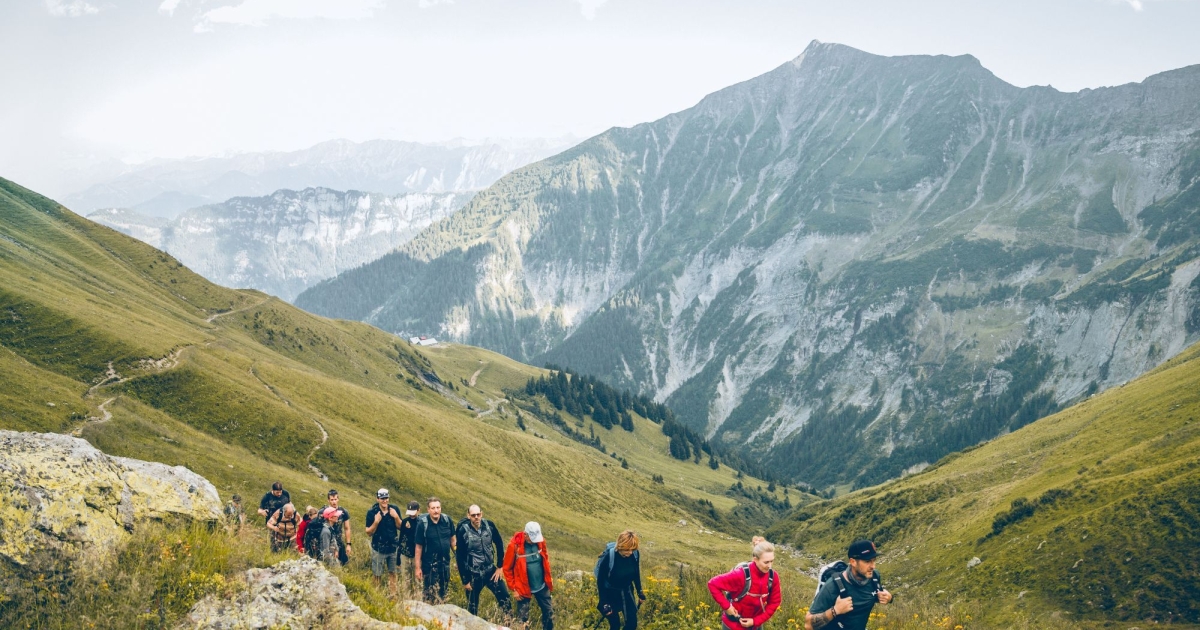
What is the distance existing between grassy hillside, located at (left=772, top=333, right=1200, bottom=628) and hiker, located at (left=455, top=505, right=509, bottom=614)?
1053 inches

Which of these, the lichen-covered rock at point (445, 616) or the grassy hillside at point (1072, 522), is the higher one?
the lichen-covered rock at point (445, 616)

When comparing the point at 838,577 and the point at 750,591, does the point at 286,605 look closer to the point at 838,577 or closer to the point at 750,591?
the point at 750,591

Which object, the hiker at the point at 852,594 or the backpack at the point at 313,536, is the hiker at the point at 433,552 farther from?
the hiker at the point at 852,594

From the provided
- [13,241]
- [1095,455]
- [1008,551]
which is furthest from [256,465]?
[1095,455]

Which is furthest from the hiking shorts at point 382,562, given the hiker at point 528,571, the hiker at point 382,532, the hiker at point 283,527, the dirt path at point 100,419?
the dirt path at point 100,419

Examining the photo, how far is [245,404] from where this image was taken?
56.4 meters

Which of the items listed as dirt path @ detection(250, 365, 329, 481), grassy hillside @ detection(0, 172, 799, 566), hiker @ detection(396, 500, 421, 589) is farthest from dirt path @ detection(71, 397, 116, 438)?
hiker @ detection(396, 500, 421, 589)

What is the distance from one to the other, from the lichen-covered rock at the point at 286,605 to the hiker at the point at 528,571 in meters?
5.67

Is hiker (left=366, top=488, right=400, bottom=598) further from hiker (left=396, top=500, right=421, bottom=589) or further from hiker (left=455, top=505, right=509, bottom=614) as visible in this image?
hiker (left=455, top=505, right=509, bottom=614)

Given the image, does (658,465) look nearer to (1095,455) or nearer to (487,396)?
(487,396)

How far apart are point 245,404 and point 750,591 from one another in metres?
54.9

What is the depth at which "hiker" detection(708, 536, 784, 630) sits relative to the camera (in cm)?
1366

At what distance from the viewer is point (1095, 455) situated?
6475 centimetres

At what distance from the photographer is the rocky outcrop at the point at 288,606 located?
10.5 metres
